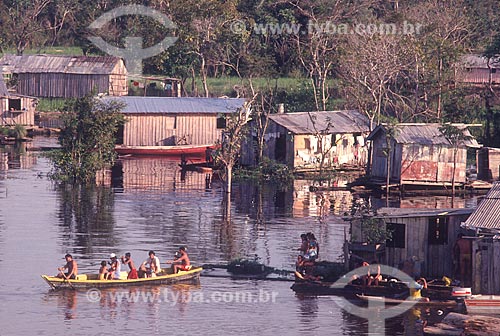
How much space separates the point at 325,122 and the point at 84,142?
11.2 metres

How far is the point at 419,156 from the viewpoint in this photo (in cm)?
4884

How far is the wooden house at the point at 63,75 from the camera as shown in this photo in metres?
73.8

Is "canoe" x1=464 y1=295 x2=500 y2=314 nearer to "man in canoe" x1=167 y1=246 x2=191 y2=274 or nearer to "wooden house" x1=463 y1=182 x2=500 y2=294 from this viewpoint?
"wooden house" x1=463 y1=182 x2=500 y2=294

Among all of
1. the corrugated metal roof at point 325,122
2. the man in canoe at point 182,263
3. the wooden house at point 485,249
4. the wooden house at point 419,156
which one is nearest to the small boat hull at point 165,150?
the corrugated metal roof at point 325,122

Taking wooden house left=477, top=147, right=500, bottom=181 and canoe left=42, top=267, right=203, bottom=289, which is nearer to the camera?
canoe left=42, top=267, right=203, bottom=289

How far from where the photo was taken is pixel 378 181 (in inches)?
1929

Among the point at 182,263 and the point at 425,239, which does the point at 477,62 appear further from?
the point at 182,263

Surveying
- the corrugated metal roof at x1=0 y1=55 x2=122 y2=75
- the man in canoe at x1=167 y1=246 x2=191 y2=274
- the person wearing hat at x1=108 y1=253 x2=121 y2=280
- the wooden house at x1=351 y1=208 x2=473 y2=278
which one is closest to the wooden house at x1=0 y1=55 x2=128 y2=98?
the corrugated metal roof at x1=0 y1=55 x2=122 y2=75

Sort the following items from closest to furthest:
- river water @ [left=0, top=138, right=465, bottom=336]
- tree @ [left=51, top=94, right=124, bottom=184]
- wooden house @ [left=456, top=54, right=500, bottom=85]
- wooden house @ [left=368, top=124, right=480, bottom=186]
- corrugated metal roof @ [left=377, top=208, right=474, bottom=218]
Result: river water @ [left=0, top=138, right=465, bottom=336] → corrugated metal roof @ [left=377, top=208, right=474, bottom=218] → wooden house @ [left=368, top=124, right=480, bottom=186] → tree @ [left=51, top=94, right=124, bottom=184] → wooden house @ [left=456, top=54, right=500, bottom=85]

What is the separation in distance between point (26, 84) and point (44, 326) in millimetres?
49668

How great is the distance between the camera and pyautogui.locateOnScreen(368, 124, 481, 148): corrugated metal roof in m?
48.5

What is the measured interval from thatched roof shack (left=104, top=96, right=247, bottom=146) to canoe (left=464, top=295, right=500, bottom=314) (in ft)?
109

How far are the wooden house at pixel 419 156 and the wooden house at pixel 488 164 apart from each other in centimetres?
188

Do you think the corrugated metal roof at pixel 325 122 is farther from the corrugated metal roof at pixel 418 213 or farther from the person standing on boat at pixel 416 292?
the person standing on boat at pixel 416 292
